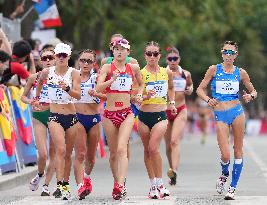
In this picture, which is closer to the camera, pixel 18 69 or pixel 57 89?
pixel 57 89

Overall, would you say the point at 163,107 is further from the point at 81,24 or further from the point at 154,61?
the point at 81,24

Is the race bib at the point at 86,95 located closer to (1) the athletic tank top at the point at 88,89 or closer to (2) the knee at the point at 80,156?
(1) the athletic tank top at the point at 88,89

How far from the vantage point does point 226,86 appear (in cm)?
1595

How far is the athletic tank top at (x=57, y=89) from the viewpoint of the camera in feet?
51.1

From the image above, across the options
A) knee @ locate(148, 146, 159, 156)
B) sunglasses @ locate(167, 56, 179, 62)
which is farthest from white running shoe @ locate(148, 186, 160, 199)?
sunglasses @ locate(167, 56, 179, 62)

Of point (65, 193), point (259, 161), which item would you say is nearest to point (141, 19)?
point (259, 161)

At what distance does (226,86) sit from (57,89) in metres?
2.19

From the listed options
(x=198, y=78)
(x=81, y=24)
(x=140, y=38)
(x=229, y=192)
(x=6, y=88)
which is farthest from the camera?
(x=198, y=78)

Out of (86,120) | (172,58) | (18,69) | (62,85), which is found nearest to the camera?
(62,85)

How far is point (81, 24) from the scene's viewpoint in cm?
3669

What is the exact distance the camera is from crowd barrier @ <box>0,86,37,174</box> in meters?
19.2

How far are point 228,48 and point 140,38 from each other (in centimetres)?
3069

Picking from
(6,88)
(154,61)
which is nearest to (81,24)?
(6,88)

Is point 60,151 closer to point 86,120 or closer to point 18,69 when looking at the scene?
point 86,120
